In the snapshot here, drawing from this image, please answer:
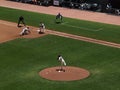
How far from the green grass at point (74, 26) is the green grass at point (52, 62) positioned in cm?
406

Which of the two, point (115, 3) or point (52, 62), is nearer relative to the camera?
point (52, 62)

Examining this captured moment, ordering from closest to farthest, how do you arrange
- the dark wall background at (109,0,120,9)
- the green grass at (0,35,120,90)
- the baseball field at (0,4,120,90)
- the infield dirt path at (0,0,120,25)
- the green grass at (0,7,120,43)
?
the green grass at (0,35,120,90), the baseball field at (0,4,120,90), the green grass at (0,7,120,43), the infield dirt path at (0,0,120,25), the dark wall background at (109,0,120,9)

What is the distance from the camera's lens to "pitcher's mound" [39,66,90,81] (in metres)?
34.1

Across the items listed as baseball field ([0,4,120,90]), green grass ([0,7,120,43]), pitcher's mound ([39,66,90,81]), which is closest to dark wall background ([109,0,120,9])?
green grass ([0,7,120,43])

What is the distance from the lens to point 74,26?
178 ft

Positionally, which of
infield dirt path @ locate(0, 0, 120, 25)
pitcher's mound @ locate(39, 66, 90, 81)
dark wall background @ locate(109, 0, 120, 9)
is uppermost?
dark wall background @ locate(109, 0, 120, 9)

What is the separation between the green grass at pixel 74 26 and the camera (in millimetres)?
49375

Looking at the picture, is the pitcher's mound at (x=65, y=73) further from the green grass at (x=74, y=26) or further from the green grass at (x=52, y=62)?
the green grass at (x=74, y=26)

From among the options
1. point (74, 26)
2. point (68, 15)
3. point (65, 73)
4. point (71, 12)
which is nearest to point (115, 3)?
point (71, 12)

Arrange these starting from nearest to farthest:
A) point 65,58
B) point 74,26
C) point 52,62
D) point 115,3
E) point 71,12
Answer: point 52,62 < point 65,58 < point 74,26 < point 115,3 < point 71,12

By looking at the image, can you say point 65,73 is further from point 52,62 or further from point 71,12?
point 71,12

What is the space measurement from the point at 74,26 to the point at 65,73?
19.7m

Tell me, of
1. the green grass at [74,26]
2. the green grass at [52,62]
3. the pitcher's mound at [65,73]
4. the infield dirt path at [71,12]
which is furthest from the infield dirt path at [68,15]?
the pitcher's mound at [65,73]

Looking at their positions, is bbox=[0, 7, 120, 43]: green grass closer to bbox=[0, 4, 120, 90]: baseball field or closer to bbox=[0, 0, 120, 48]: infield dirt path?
bbox=[0, 4, 120, 90]: baseball field
